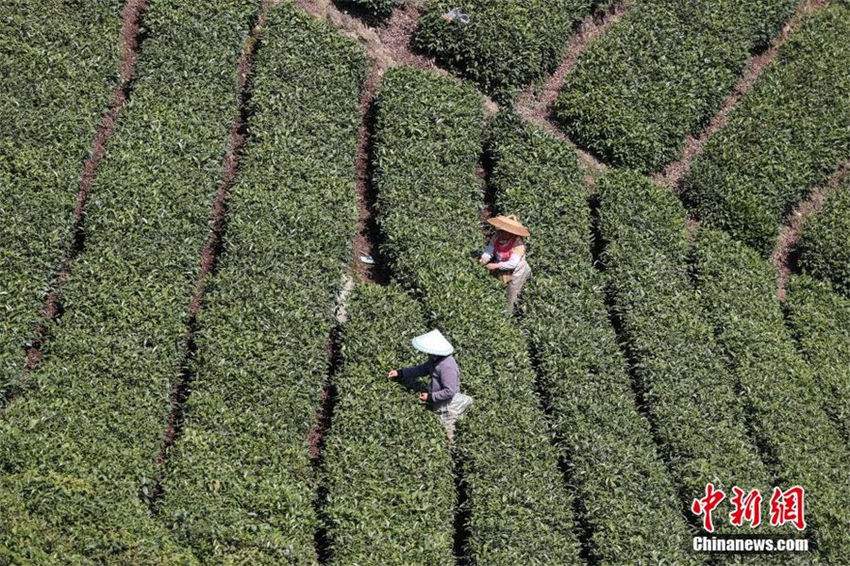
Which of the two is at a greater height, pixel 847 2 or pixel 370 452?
pixel 847 2

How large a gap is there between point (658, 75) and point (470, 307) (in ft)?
26.1

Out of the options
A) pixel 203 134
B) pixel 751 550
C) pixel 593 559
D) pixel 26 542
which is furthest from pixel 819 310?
pixel 26 542

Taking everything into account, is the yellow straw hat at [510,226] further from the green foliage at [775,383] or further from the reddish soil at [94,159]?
the reddish soil at [94,159]

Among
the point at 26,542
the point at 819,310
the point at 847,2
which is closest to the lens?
the point at 26,542

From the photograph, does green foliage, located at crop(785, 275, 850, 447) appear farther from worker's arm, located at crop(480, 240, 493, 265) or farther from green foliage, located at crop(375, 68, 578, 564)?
worker's arm, located at crop(480, 240, 493, 265)

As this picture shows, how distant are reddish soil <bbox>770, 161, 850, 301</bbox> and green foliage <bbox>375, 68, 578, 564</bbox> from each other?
6.50 m

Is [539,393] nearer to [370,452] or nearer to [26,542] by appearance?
[370,452]

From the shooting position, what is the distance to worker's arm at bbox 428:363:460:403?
16.2 metres

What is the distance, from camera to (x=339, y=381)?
659 inches

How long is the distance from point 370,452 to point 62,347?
4.34 metres

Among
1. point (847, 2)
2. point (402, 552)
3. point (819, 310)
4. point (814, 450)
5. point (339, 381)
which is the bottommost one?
point (402, 552)

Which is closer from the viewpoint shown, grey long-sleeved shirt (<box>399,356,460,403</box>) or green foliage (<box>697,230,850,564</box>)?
grey long-sleeved shirt (<box>399,356,460,403</box>)

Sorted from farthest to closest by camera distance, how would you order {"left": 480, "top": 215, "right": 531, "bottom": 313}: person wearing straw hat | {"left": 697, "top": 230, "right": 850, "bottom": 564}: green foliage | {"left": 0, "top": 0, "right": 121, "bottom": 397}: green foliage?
1. {"left": 480, "top": 215, "right": 531, "bottom": 313}: person wearing straw hat
2. {"left": 697, "top": 230, "right": 850, "bottom": 564}: green foliage
3. {"left": 0, "top": 0, "right": 121, "bottom": 397}: green foliage

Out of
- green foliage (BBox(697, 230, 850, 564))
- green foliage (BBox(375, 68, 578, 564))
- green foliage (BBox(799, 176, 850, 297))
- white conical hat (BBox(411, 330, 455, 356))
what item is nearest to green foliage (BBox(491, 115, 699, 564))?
green foliage (BBox(375, 68, 578, 564))
